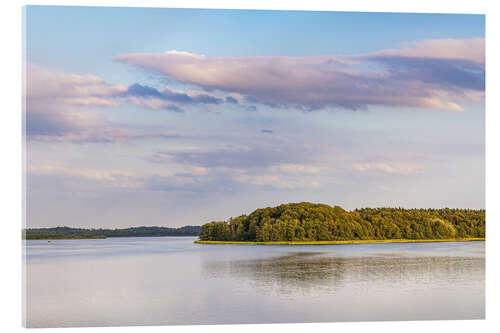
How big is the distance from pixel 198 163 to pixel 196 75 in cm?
184

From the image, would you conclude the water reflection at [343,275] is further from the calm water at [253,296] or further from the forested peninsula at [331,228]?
the forested peninsula at [331,228]

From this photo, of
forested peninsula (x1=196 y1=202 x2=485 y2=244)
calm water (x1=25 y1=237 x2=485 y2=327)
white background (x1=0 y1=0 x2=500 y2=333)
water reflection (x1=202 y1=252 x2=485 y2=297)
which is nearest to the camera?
white background (x1=0 y1=0 x2=500 y2=333)

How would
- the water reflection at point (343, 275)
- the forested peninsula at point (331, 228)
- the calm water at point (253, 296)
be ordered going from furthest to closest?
the forested peninsula at point (331, 228) → the water reflection at point (343, 275) → the calm water at point (253, 296)

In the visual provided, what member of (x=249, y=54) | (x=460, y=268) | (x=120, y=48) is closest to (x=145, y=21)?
(x=120, y=48)

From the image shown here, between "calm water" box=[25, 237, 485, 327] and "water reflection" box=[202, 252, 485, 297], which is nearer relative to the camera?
"calm water" box=[25, 237, 485, 327]

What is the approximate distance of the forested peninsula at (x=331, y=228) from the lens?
24.8 meters

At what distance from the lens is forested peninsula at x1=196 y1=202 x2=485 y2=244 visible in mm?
24766

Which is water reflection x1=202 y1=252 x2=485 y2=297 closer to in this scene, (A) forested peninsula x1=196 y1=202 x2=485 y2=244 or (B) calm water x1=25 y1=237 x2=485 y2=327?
(B) calm water x1=25 y1=237 x2=485 y2=327

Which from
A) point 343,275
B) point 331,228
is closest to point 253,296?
point 343,275

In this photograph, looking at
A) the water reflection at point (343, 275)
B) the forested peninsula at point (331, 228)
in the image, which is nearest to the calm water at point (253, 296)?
the water reflection at point (343, 275)

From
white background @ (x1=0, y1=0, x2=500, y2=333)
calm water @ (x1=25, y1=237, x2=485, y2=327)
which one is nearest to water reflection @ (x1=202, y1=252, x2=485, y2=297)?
calm water @ (x1=25, y1=237, x2=485, y2=327)

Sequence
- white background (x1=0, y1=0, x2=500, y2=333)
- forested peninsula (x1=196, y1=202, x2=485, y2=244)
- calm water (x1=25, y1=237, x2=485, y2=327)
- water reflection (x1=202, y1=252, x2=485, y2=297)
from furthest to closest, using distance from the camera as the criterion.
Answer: forested peninsula (x1=196, y1=202, x2=485, y2=244) < water reflection (x1=202, y1=252, x2=485, y2=297) < calm water (x1=25, y1=237, x2=485, y2=327) < white background (x1=0, y1=0, x2=500, y2=333)
